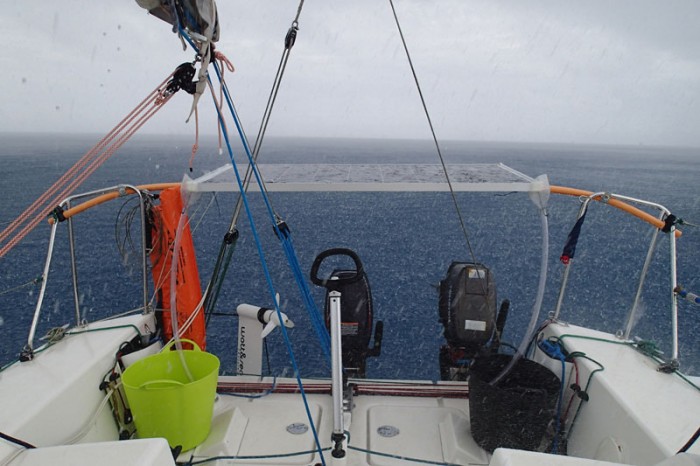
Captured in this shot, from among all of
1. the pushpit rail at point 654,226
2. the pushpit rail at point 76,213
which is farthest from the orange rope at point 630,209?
the pushpit rail at point 76,213

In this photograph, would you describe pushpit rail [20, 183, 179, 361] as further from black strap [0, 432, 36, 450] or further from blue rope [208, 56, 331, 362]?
blue rope [208, 56, 331, 362]

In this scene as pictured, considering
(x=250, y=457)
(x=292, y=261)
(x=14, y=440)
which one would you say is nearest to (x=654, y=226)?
(x=292, y=261)

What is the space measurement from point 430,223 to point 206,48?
50.1 feet

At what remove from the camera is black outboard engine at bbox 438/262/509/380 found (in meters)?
3.11

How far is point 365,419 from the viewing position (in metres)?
2.58

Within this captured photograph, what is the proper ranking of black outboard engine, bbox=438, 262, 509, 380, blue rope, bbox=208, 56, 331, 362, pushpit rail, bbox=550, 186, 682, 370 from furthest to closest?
black outboard engine, bbox=438, 262, 509, 380, pushpit rail, bbox=550, 186, 682, 370, blue rope, bbox=208, 56, 331, 362

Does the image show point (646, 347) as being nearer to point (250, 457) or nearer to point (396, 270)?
point (250, 457)

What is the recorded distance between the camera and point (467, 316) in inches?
123

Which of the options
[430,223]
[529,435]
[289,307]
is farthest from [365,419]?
[430,223]

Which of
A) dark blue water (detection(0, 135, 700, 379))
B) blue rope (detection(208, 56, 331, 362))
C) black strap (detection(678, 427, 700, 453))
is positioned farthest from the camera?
dark blue water (detection(0, 135, 700, 379))

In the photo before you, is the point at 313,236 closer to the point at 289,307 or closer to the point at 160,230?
the point at 289,307

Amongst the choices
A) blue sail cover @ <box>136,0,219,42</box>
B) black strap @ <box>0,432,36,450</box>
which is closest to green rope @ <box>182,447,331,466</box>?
black strap @ <box>0,432,36,450</box>

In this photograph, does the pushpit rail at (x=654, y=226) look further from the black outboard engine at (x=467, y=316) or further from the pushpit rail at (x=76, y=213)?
the pushpit rail at (x=76, y=213)

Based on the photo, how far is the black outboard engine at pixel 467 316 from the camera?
311 centimetres
